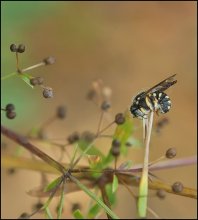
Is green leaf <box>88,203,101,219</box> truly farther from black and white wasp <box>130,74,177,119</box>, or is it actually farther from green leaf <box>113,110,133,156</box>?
black and white wasp <box>130,74,177,119</box>

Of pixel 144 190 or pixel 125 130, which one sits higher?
pixel 125 130

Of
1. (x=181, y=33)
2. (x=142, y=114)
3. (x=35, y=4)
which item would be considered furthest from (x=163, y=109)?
(x=181, y=33)

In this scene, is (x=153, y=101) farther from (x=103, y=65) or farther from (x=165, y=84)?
(x=103, y=65)

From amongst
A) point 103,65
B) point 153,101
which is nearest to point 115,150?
point 153,101

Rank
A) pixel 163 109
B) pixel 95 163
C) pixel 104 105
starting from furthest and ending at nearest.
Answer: pixel 104 105 < pixel 95 163 < pixel 163 109

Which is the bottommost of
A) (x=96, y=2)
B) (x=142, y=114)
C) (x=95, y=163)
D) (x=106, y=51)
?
(x=95, y=163)

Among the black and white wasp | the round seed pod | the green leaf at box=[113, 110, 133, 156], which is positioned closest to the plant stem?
the black and white wasp

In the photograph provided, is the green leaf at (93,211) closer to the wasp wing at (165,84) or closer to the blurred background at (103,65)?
the wasp wing at (165,84)

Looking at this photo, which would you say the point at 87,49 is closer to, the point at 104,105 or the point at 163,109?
the point at 104,105
